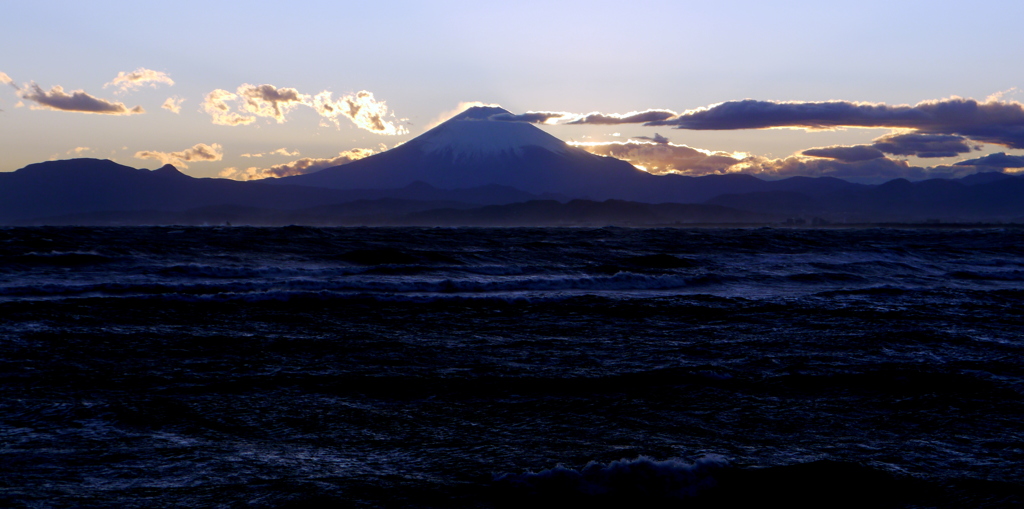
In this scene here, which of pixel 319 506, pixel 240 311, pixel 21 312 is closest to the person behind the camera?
pixel 319 506

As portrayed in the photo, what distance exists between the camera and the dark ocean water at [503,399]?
21.2 ft

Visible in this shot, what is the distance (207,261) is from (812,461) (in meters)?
29.9

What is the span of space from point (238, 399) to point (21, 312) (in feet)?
36.1

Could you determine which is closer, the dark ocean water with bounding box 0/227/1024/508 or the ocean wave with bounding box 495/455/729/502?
the ocean wave with bounding box 495/455/729/502

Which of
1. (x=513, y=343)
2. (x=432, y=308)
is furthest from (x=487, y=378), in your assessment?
(x=432, y=308)

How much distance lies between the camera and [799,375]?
438 inches

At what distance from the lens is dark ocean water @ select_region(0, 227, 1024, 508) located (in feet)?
21.2

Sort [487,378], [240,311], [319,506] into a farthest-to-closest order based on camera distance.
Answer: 1. [240,311]
2. [487,378]
3. [319,506]

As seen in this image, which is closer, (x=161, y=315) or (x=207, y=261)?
(x=161, y=315)

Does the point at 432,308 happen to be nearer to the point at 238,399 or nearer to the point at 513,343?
the point at 513,343

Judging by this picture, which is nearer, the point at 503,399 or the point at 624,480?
the point at 624,480

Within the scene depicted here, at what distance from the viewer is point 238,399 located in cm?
945

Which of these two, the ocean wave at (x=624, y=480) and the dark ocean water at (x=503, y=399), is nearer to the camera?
the ocean wave at (x=624, y=480)

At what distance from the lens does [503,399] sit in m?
9.60
